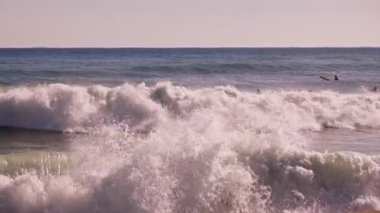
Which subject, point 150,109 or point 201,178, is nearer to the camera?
point 201,178

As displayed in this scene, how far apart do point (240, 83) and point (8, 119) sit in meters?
16.0

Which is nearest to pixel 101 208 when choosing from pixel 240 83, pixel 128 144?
pixel 128 144

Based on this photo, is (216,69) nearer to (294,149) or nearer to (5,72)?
(5,72)

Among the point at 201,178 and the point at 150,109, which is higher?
the point at 201,178

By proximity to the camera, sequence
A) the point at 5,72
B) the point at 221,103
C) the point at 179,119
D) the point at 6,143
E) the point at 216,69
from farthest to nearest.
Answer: the point at 216,69 < the point at 5,72 < the point at 221,103 < the point at 179,119 < the point at 6,143

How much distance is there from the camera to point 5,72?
1315 inches

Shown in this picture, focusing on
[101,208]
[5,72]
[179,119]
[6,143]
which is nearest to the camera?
[101,208]

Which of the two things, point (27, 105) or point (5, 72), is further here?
point (5, 72)

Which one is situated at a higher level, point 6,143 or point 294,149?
point 294,149

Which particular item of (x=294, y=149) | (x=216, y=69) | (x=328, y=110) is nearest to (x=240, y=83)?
(x=216, y=69)

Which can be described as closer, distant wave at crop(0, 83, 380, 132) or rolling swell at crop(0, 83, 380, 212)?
rolling swell at crop(0, 83, 380, 212)

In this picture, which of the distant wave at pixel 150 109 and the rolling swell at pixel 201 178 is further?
the distant wave at pixel 150 109

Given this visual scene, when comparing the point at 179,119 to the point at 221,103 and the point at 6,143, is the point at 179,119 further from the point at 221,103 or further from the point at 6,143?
the point at 6,143

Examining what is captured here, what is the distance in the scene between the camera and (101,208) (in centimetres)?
852
